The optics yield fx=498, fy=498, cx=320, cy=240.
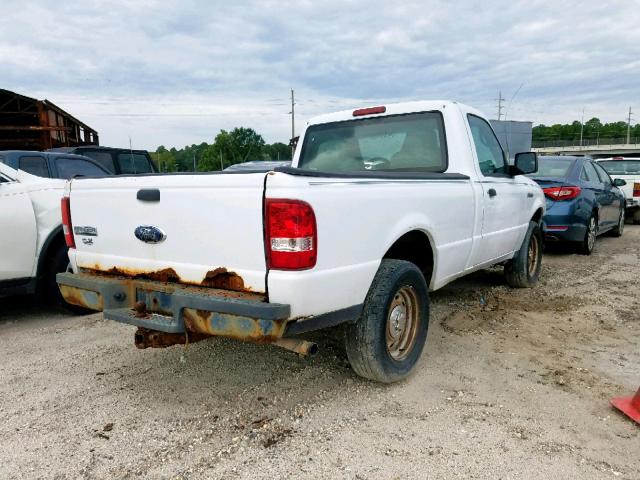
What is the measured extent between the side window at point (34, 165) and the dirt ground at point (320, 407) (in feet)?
7.63

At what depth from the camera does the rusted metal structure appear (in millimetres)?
18391

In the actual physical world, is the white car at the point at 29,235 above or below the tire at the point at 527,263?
above

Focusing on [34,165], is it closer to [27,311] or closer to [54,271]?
[27,311]

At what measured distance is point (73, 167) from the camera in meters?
6.58

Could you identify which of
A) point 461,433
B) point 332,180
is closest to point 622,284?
point 461,433

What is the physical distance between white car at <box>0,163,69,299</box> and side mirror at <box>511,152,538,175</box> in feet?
14.5

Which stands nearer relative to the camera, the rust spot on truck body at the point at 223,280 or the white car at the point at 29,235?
the rust spot on truck body at the point at 223,280

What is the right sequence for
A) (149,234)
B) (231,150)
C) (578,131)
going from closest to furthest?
(149,234) → (231,150) → (578,131)

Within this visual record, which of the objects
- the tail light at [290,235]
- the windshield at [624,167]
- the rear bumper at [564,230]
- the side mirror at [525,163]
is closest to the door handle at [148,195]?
the tail light at [290,235]

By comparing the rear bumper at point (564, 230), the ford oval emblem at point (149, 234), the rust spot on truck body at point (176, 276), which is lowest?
the rear bumper at point (564, 230)

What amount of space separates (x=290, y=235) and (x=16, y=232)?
3.24 m

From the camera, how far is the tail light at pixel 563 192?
7566 millimetres

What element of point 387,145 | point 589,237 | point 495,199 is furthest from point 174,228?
point 589,237

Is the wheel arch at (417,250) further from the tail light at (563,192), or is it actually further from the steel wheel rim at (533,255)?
the tail light at (563,192)
